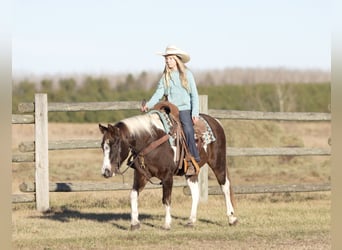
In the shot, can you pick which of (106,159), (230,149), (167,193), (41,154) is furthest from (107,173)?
(230,149)

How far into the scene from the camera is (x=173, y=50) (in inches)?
320

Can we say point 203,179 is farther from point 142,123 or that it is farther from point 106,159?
point 106,159

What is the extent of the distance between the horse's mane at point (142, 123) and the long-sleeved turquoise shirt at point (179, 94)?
21cm

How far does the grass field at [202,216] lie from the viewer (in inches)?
291

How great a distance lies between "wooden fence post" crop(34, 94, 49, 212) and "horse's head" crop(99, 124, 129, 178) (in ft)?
10.1

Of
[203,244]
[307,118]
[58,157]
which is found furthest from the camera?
[58,157]

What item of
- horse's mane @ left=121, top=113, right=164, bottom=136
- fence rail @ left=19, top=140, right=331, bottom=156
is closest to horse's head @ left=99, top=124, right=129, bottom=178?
horse's mane @ left=121, top=113, right=164, bottom=136

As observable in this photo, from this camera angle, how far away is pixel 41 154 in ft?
34.3

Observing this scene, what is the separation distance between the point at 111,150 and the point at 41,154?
3.22 meters

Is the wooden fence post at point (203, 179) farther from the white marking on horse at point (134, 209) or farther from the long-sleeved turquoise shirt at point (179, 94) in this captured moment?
the white marking on horse at point (134, 209)

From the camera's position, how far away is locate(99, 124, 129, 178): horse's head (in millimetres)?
7477

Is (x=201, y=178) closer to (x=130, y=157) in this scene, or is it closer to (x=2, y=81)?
(x=130, y=157)

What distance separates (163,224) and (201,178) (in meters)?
2.38

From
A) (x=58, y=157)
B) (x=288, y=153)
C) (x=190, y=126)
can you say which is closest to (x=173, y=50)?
(x=190, y=126)
